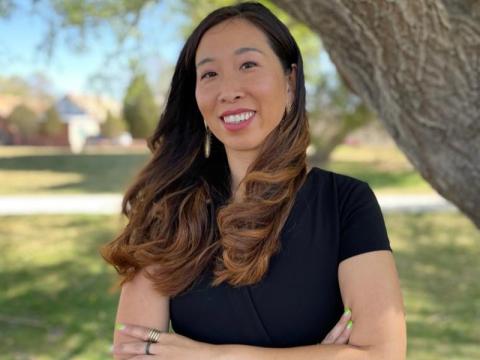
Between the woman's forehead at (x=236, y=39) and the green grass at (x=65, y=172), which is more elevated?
the woman's forehead at (x=236, y=39)

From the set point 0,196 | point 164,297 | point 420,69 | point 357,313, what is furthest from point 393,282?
point 0,196

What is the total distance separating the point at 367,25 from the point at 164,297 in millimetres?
1239

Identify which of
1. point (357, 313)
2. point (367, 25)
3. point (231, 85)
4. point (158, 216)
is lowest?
point (357, 313)

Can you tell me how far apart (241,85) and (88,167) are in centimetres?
2029

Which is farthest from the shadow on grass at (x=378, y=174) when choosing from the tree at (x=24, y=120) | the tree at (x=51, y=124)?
the tree at (x=24, y=120)

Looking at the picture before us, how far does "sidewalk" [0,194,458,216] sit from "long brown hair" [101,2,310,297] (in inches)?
406

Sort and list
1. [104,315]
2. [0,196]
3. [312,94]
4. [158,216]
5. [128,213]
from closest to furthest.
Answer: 1. [158,216]
2. [128,213]
3. [104,315]
4. [0,196]
5. [312,94]

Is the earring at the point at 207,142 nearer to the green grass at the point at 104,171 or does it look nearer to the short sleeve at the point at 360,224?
the short sleeve at the point at 360,224

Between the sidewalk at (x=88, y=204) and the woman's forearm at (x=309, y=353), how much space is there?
10762 mm

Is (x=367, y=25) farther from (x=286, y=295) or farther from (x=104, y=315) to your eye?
(x=104, y=315)

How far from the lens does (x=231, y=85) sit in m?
1.88

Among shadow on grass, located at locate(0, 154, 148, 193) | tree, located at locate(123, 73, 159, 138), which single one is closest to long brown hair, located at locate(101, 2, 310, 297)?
shadow on grass, located at locate(0, 154, 148, 193)

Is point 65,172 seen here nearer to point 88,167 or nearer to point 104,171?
point 88,167

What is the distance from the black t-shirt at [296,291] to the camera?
1.78m
